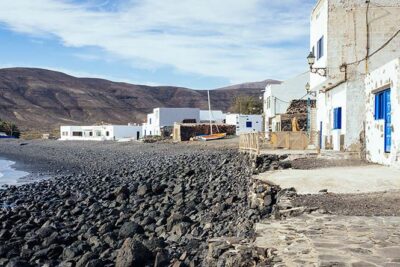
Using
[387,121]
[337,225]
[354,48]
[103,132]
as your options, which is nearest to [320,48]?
[354,48]

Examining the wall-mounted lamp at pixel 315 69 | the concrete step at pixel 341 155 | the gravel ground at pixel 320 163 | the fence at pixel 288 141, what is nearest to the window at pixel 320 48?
the wall-mounted lamp at pixel 315 69

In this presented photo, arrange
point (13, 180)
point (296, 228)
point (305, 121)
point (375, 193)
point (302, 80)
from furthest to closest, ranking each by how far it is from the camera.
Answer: point (302, 80) → point (305, 121) → point (13, 180) → point (375, 193) → point (296, 228)

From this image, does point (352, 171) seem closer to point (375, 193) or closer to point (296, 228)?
point (375, 193)

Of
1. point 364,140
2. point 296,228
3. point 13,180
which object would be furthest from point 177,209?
point 13,180

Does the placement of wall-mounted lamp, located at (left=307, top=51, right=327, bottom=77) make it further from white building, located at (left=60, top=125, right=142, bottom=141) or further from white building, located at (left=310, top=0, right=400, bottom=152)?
white building, located at (left=60, top=125, right=142, bottom=141)

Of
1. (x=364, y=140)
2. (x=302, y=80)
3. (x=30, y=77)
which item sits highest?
(x=30, y=77)

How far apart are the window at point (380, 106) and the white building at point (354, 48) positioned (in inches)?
100

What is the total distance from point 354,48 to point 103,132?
66.7 meters

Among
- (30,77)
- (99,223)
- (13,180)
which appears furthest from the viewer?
(30,77)

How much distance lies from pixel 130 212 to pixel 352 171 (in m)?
5.87

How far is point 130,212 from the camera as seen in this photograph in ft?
42.8

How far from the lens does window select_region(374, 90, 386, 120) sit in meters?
15.7

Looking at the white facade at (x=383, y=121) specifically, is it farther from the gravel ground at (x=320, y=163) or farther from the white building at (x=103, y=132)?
the white building at (x=103, y=132)

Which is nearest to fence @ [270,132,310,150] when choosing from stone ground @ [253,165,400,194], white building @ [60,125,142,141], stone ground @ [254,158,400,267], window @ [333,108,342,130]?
window @ [333,108,342,130]
